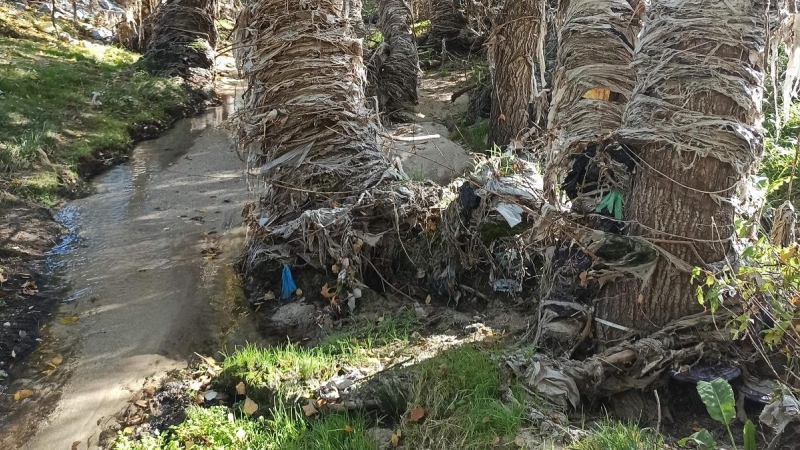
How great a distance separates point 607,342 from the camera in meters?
2.82

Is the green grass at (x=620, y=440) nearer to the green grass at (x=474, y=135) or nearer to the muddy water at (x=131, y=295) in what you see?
the muddy water at (x=131, y=295)

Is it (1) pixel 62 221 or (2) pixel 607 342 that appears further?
(1) pixel 62 221

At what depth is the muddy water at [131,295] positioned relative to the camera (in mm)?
3588

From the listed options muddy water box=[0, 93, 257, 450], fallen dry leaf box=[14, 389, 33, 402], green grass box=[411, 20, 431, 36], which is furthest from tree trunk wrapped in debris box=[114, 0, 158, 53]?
fallen dry leaf box=[14, 389, 33, 402]

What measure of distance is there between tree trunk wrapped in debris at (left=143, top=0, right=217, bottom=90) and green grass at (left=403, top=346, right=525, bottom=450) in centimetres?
951

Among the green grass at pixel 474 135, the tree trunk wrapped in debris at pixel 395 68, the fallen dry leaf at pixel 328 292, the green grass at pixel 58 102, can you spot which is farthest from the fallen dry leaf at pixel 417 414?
the tree trunk wrapped in debris at pixel 395 68

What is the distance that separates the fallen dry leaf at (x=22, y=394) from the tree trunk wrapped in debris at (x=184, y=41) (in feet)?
26.9

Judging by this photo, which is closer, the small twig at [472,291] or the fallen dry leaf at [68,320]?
the small twig at [472,291]

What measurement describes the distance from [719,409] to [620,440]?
1.23ft

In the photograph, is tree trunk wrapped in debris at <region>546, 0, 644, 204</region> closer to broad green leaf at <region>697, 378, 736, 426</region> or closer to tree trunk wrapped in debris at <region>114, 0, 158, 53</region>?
broad green leaf at <region>697, 378, 736, 426</region>

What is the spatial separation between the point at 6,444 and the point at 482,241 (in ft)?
10.4

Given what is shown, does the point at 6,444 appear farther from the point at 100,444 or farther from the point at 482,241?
the point at 482,241

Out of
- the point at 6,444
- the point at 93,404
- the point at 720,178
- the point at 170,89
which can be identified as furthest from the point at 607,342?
the point at 170,89

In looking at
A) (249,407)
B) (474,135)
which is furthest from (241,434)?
(474,135)
